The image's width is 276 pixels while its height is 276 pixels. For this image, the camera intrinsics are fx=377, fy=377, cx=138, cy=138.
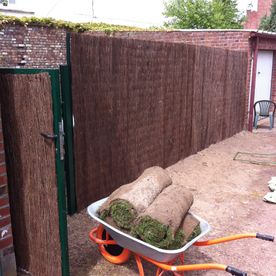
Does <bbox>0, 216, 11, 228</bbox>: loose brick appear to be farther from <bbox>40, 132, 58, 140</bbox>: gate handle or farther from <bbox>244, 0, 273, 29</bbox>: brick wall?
<bbox>244, 0, 273, 29</bbox>: brick wall

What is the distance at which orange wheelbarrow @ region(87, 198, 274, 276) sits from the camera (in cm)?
299

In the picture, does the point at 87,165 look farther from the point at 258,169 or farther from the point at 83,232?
the point at 258,169

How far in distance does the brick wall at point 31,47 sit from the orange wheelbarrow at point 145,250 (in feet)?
30.8

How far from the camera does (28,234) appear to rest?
3.23 meters

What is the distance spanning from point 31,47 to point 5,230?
10.9 meters

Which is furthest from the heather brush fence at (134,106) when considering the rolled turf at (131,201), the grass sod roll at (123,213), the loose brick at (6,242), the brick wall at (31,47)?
the brick wall at (31,47)

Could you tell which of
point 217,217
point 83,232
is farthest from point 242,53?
point 83,232

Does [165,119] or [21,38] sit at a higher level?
[21,38]

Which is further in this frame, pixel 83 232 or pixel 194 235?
pixel 83 232

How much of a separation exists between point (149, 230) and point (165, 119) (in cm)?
394

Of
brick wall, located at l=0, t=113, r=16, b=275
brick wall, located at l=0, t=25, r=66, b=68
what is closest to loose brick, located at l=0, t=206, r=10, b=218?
brick wall, located at l=0, t=113, r=16, b=275

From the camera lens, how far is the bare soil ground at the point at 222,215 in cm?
388

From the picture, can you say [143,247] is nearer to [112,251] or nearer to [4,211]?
[112,251]

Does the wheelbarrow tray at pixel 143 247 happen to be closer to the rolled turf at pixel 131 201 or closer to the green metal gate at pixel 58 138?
the rolled turf at pixel 131 201
